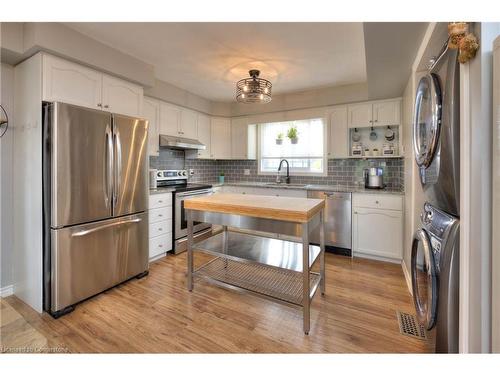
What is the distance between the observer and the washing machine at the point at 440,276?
117 cm

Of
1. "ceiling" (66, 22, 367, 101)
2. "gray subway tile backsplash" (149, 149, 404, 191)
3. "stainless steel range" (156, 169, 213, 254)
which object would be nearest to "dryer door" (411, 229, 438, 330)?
"ceiling" (66, 22, 367, 101)

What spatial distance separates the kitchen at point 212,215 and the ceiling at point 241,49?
0.02 m

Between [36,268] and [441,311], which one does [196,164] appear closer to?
[36,268]

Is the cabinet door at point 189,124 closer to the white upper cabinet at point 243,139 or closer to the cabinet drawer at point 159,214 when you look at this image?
the white upper cabinet at point 243,139

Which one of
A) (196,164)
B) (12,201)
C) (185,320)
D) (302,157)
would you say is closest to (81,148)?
(12,201)

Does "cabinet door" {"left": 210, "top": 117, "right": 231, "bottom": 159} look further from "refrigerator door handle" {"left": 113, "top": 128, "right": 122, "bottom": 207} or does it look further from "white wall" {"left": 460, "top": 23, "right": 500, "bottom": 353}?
"white wall" {"left": 460, "top": 23, "right": 500, "bottom": 353}

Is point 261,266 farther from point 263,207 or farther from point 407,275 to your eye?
point 407,275

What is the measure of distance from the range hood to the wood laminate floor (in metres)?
1.86

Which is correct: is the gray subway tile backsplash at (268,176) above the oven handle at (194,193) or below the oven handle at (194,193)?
above

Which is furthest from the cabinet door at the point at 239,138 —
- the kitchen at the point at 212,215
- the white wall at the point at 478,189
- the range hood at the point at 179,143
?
the white wall at the point at 478,189

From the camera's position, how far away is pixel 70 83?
211cm

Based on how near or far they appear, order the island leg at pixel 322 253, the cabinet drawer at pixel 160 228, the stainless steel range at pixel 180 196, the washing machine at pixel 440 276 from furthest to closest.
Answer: the stainless steel range at pixel 180 196
the cabinet drawer at pixel 160 228
the island leg at pixel 322 253
the washing machine at pixel 440 276

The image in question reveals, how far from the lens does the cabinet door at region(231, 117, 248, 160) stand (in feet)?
14.6
